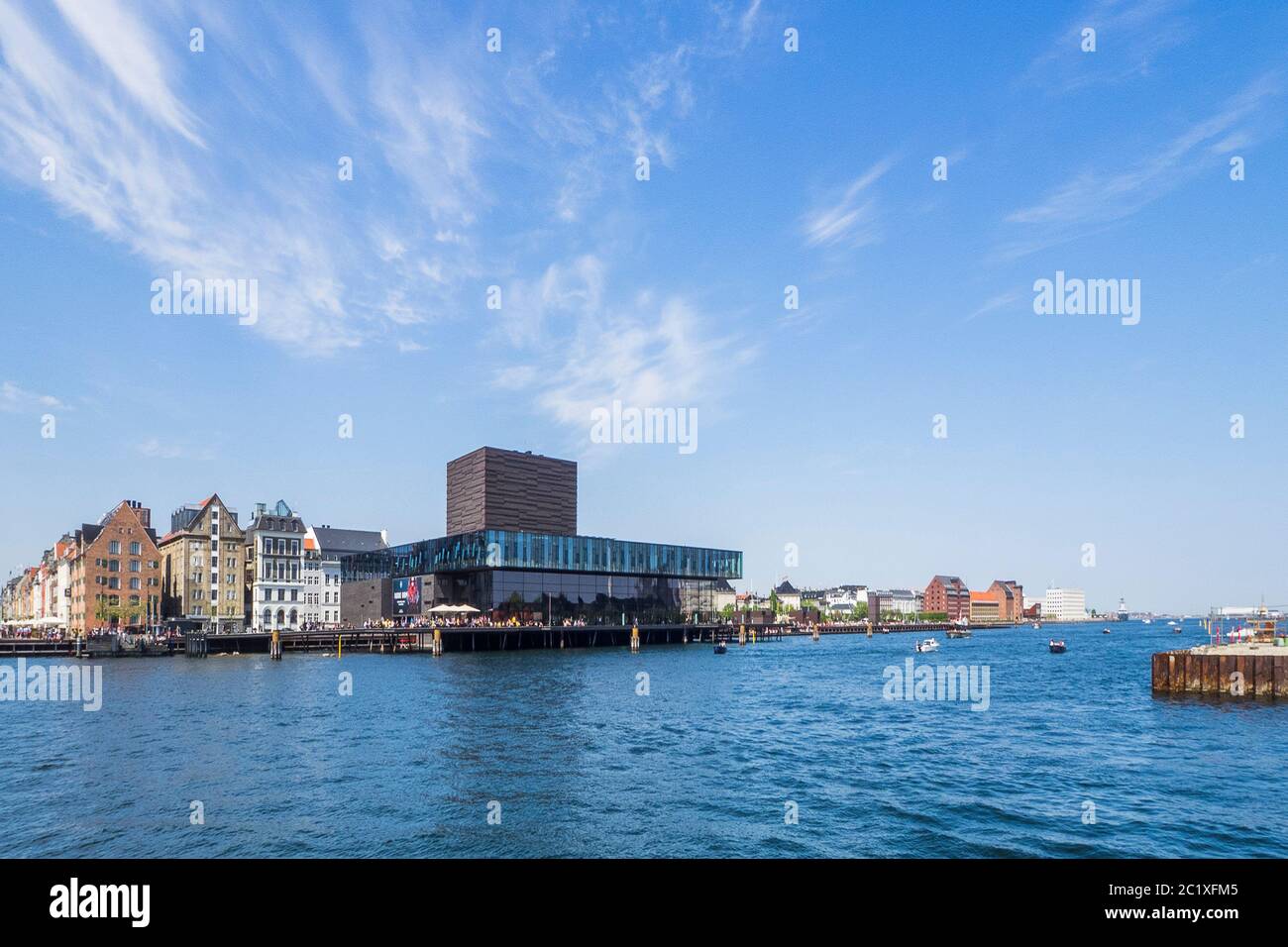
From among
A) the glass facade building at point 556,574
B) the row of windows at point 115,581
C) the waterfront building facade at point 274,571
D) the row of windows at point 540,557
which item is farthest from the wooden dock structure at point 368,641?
the waterfront building facade at point 274,571

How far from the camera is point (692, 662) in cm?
11806

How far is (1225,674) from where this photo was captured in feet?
220

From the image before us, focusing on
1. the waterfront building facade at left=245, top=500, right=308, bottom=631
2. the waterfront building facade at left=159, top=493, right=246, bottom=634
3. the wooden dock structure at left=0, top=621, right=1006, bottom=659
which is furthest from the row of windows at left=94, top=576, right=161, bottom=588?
the waterfront building facade at left=245, top=500, right=308, bottom=631

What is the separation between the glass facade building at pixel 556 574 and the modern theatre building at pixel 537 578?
0.19 meters

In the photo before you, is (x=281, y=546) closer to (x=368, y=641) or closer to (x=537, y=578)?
(x=368, y=641)

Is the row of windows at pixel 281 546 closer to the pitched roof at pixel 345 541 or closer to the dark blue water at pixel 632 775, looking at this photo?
the pitched roof at pixel 345 541

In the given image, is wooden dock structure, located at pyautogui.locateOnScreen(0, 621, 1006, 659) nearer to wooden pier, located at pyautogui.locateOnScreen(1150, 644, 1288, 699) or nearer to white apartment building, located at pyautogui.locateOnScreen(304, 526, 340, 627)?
white apartment building, located at pyautogui.locateOnScreen(304, 526, 340, 627)

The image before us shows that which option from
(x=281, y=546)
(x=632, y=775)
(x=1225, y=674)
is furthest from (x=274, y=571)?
(x=1225, y=674)

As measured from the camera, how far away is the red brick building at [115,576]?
12794 centimetres

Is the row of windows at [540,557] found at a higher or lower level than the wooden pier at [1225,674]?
higher

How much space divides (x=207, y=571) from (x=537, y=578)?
5692 cm
